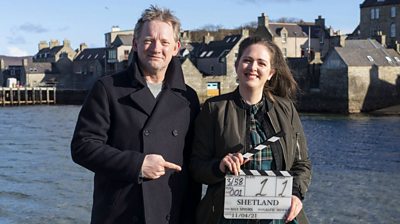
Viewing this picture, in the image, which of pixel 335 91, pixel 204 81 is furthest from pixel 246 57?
pixel 204 81

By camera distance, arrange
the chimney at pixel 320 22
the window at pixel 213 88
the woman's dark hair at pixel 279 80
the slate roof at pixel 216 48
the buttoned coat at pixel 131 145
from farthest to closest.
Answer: the chimney at pixel 320 22 < the slate roof at pixel 216 48 < the window at pixel 213 88 < the woman's dark hair at pixel 279 80 < the buttoned coat at pixel 131 145

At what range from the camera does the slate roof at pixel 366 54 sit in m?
49.3

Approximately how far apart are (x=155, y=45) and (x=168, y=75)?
301 millimetres

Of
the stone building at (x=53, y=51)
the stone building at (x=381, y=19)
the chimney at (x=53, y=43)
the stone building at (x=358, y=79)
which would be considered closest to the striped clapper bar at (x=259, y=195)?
the stone building at (x=358, y=79)

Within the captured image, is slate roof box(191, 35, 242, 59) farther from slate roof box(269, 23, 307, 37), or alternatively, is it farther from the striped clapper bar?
the striped clapper bar

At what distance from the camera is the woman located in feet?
12.9

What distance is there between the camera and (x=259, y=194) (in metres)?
3.89

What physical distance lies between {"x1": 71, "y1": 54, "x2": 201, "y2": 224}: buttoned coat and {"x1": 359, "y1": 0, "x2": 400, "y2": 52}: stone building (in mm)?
66113

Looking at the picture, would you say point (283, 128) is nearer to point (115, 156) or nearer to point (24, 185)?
point (115, 156)

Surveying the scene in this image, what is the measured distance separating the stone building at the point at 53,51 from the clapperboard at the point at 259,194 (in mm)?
84956

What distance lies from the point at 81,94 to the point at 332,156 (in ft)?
161

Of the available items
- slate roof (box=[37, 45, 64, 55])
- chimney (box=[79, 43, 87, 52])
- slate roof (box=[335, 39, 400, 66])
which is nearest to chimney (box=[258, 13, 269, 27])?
slate roof (box=[335, 39, 400, 66])

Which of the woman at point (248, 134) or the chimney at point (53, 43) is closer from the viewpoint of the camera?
the woman at point (248, 134)

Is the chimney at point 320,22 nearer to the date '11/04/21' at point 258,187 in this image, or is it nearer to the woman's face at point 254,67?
the woman's face at point 254,67
